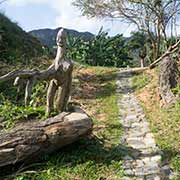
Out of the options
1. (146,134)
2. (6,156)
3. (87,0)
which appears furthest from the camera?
(87,0)

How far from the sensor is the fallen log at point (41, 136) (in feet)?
17.8

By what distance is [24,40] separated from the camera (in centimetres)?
1529

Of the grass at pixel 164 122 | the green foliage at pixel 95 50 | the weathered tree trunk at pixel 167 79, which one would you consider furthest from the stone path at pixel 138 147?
the green foliage at pixel 95 50

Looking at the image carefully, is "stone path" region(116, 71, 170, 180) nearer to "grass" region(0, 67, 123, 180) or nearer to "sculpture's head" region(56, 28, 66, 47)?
"grass" region(0, 67, 123, 180)

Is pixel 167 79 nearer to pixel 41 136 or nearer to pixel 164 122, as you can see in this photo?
pixel 164 122

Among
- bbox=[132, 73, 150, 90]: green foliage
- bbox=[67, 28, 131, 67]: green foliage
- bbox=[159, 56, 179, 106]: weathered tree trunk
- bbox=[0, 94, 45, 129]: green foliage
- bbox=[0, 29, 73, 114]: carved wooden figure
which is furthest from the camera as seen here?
bbox=[67, 28, 131, 67]: green foliage

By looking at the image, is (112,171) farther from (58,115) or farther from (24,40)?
(24,40)

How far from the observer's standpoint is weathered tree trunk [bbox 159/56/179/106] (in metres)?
8.88

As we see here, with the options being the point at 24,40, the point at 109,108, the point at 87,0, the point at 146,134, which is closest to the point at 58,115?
the point at 146,134

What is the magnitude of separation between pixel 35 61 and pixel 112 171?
8.18 metres

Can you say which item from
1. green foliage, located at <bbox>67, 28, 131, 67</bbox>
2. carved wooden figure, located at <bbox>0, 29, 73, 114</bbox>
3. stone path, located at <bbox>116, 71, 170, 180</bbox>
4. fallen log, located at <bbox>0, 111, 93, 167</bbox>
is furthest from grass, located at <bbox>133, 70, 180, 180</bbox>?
green foliage, located at <bbox>67, 28, 131, 67</bbox>

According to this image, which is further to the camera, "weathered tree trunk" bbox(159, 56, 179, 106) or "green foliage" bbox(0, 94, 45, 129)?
"weathered tree trunk" bbox(159, 56, 179, 106)

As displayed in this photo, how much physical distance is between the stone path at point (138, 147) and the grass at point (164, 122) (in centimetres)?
12

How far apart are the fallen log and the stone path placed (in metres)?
0.83
